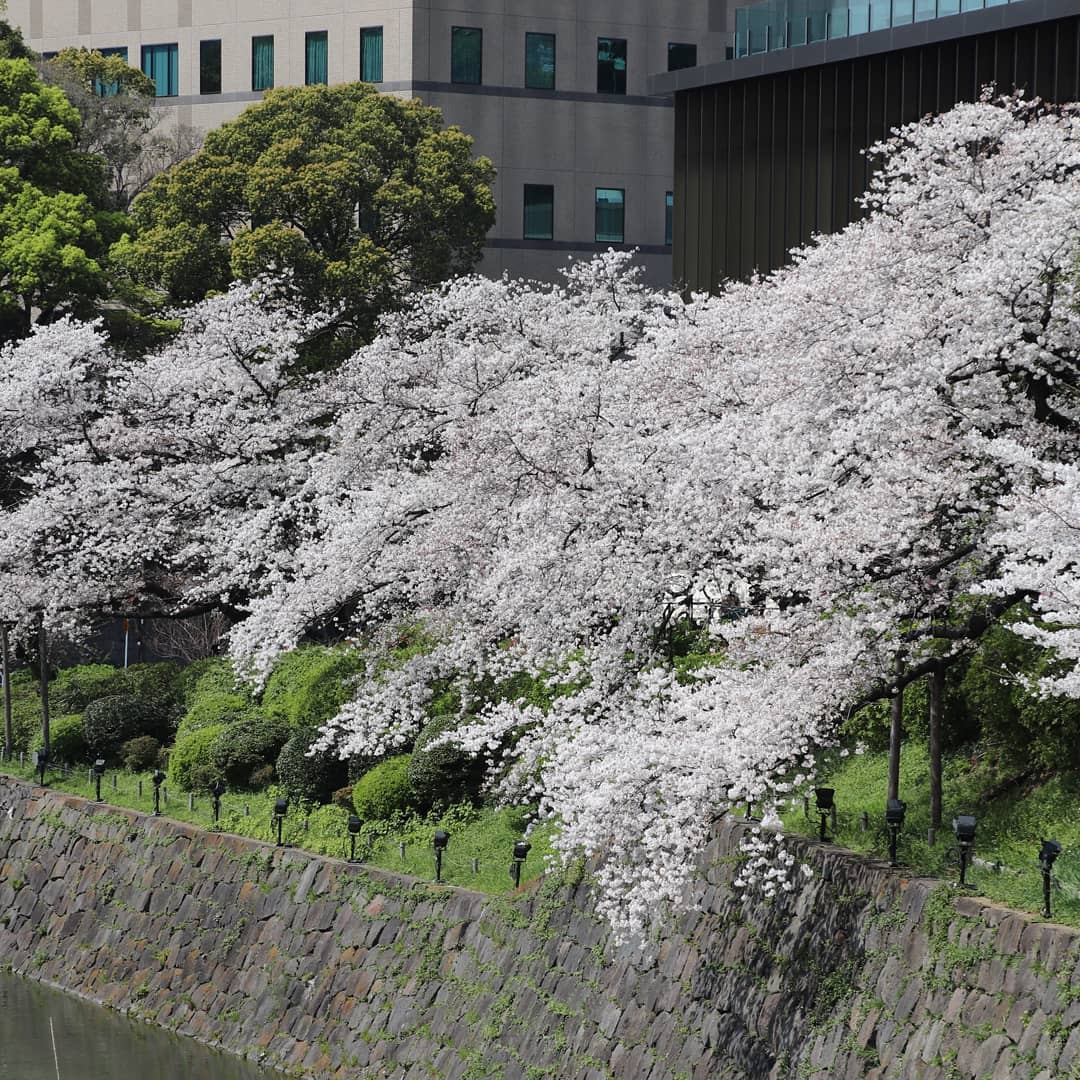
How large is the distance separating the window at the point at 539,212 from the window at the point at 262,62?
8102 mm

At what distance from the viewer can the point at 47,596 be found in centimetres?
3033

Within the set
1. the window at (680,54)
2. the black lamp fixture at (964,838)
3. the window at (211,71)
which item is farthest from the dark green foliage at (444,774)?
the window at (211,71)

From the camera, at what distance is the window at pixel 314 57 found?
53281mm

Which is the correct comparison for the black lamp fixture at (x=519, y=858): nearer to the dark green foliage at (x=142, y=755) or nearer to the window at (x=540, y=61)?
the dark green foliage at (x=142, y=755)

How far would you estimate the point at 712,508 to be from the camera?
59.8ft

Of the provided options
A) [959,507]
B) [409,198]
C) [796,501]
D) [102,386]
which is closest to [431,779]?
[796,501]

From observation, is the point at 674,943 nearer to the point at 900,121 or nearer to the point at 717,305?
the point at 717,305

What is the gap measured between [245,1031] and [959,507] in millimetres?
11714

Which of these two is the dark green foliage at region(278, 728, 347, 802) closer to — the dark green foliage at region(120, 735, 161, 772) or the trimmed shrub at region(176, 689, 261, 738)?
the trimmed shrub at region(176, 689, 261, 738)

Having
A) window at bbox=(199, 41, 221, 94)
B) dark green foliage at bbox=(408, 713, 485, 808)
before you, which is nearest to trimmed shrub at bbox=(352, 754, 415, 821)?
dark green foliage at bbox=(408, 713, 485, 808)

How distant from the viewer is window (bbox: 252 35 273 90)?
54.0 metres

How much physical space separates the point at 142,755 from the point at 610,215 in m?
28.1

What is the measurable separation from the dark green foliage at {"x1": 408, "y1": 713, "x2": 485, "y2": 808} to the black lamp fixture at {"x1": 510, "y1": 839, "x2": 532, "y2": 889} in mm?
2540

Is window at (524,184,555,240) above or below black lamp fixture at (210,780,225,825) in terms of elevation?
above
